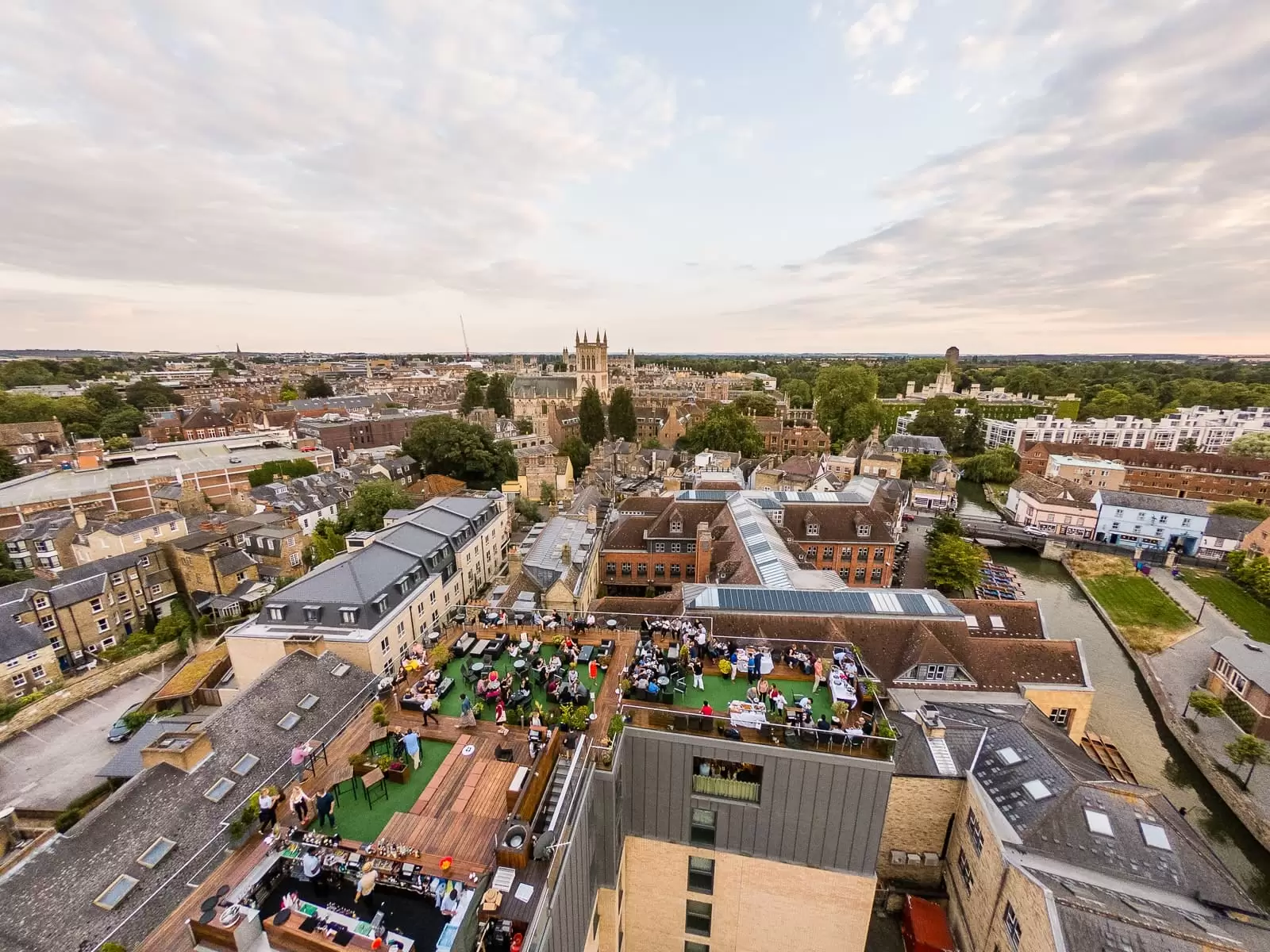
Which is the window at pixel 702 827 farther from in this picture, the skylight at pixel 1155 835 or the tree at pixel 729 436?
the tree at pixel 729 436

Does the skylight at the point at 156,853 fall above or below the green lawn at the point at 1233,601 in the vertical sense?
above

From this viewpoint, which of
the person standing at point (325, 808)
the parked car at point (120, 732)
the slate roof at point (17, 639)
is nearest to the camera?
the person standing at point (325, 808)

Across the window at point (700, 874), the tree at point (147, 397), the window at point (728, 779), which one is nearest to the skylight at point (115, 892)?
the window at point (700, 874)

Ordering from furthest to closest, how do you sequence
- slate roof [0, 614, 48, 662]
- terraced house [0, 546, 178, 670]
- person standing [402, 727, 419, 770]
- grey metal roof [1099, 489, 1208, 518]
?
grey metal roof [1099, 489, 1208, 518], terraced house [0, 546, 178, 670], slate roof [0, 614, 48, 662], person standing [402, 727, 419, 770]

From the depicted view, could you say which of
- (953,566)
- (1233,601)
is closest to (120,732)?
(953,566)

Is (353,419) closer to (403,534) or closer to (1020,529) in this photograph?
(403,534)

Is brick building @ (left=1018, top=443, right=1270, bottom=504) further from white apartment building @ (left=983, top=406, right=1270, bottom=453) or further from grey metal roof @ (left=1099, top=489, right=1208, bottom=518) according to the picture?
white apartment building @ (left=983, top=406, right=1270, bottom=453)

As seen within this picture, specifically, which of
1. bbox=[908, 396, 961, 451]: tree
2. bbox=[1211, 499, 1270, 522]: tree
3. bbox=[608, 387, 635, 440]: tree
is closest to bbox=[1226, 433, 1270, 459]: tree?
bbox=[1211, 499, 1270, 522]: tree
